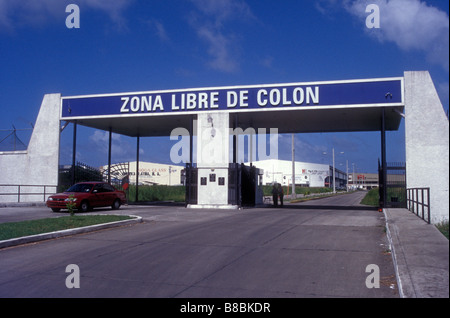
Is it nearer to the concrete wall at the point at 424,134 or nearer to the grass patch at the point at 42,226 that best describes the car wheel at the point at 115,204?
the grass patch at the point at 42,226

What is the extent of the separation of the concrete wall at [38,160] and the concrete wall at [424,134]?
19.6 m

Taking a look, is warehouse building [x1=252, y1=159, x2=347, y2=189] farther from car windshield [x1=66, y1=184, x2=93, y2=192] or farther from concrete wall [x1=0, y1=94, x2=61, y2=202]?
car windshield [x1=66, y1=184, x2=93, y2=192]

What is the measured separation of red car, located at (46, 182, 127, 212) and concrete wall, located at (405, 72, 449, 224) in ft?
48.9

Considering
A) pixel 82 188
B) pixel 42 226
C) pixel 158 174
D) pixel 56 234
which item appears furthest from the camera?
pixel 158 174

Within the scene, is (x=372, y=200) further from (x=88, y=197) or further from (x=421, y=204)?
(x=421, y=204)

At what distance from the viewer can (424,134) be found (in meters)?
19.6

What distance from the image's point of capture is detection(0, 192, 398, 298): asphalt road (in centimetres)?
638

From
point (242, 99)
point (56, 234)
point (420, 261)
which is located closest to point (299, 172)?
point (242, 99)

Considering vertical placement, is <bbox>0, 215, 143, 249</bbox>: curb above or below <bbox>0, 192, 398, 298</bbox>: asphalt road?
above

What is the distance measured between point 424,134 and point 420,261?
14.4 metres

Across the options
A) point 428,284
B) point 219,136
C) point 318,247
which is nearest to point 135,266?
point 318,247

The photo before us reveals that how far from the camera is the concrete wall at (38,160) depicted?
84.8 feet

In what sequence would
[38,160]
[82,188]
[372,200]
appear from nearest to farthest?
[82,188]
[38,160]
[372,200]

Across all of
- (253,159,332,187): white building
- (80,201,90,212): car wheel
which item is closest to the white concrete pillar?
(80,201,90,212): car wheel
